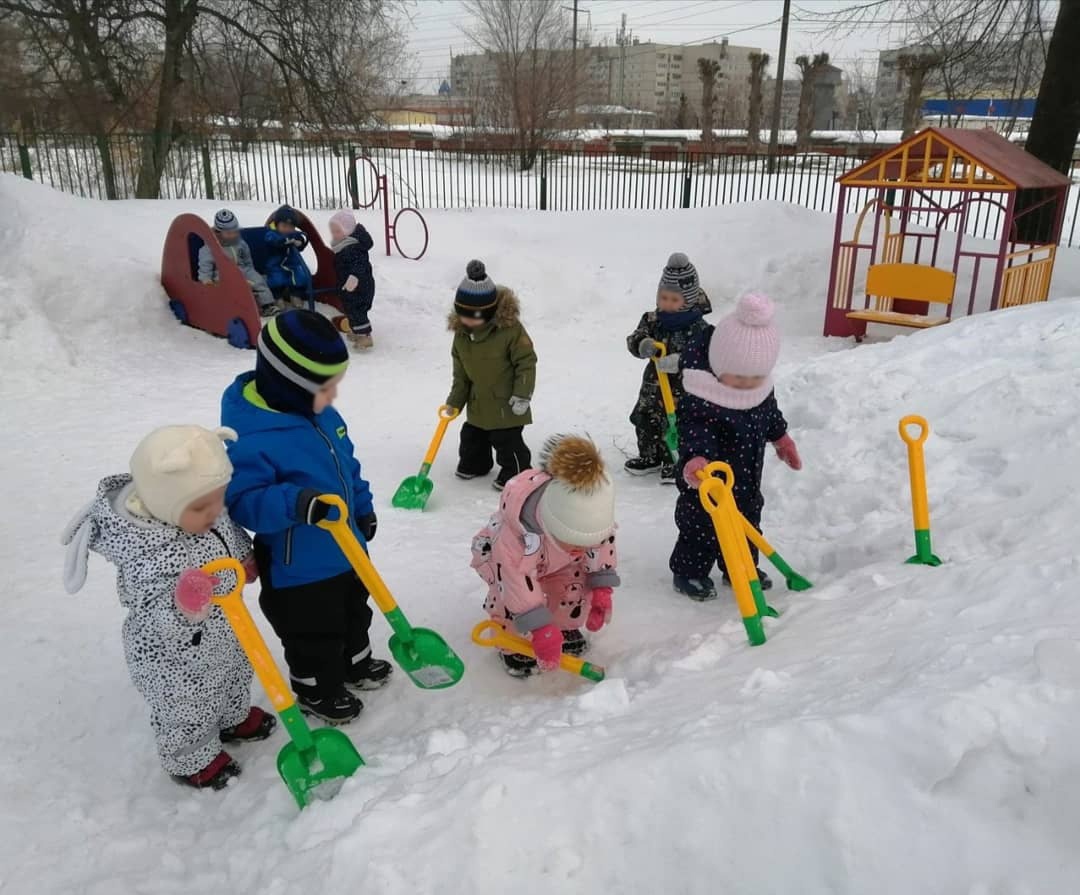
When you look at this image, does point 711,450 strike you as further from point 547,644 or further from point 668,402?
point 668,402

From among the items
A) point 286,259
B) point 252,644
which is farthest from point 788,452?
point 286,259

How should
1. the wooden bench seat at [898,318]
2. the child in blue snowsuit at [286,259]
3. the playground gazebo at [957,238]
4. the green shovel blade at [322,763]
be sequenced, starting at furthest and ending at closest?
the child in blue snowsuit at [286,259]
the wooden bench seat at [898,318]
the playground gazebo at [957,238]
the green shovel blade at [322,763]

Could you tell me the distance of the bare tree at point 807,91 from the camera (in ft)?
97.5

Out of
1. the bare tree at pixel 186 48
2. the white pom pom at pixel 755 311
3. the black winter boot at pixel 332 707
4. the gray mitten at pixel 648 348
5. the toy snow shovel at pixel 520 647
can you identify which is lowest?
the black winter boot at pixel 332 707

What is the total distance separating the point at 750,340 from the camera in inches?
135

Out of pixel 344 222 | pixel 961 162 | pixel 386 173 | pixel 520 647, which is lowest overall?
pixel 520 647

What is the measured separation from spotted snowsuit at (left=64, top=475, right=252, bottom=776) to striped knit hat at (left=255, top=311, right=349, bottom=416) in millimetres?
429

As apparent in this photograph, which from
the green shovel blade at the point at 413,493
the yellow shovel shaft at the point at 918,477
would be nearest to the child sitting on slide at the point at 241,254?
the green shovel blade at the point at 413,493

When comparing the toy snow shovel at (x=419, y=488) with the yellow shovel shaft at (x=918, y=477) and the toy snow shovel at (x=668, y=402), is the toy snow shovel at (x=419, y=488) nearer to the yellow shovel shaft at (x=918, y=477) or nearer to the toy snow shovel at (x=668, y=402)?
the toy snow shovel at (x=668, y=402)

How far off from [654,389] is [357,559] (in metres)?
3.08

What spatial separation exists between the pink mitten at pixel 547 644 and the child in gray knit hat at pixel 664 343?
7.89 feet

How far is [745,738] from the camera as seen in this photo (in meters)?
1.94

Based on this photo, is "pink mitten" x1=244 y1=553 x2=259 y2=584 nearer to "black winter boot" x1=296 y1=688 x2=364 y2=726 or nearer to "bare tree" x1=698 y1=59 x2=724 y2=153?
"black winter boot" x1=296 y1=688 x2=364 y2=726

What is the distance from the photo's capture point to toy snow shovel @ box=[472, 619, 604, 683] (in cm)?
305
